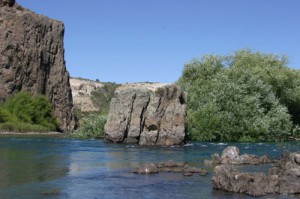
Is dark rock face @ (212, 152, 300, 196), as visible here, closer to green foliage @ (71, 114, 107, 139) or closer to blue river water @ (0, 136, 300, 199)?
blue river water @ (0, 136, 300, 199)

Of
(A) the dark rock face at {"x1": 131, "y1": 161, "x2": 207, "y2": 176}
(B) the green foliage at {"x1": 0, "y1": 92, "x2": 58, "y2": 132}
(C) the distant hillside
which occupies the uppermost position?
(C) the distant hillside

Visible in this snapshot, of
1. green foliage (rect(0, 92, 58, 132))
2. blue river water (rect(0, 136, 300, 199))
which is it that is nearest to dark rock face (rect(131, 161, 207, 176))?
blue river water (rect(0, 136, 300, 199))

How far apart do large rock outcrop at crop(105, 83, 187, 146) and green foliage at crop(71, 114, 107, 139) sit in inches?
308

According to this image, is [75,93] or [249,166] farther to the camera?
[75,93]

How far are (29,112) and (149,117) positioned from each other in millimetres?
48395

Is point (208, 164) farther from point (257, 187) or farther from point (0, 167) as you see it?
point (0, 167)

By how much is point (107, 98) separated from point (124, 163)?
160628 millimetres

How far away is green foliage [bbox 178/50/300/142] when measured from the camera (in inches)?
2141

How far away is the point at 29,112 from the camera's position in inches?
3543

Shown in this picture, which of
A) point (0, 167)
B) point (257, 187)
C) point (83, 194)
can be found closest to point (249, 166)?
point (257, 187)

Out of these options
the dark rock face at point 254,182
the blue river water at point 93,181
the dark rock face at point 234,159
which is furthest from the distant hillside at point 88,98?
the dark rock face at point 254,182

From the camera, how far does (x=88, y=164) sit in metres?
28.8

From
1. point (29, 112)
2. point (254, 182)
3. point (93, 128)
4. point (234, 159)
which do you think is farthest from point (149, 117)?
point (29, 112)

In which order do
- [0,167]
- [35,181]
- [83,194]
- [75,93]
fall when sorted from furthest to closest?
[75,93]
[0,167]
[35,181]
[83,194]
